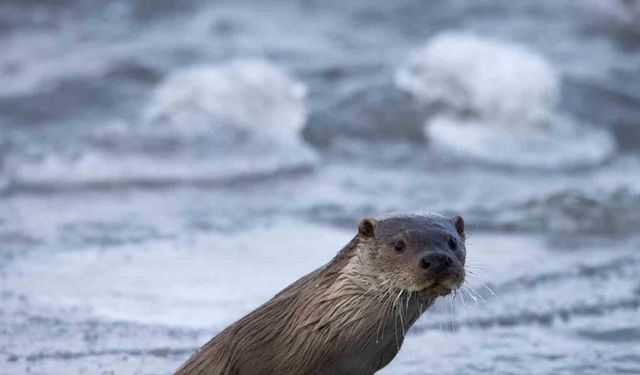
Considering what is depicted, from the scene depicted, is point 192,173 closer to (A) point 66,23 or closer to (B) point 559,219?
(B) point 559,219

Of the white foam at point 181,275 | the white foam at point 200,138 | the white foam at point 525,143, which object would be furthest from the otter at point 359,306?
the white foam at point 525,143

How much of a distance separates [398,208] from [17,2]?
807 cm

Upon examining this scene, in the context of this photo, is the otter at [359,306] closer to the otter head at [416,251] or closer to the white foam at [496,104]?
the otter head at [416,251]

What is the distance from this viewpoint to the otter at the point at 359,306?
4.92m

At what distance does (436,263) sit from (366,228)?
1.19ft

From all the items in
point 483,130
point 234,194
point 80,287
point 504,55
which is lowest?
point 80,287

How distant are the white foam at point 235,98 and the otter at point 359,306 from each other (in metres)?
7.32

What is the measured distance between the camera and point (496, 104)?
13.9 metres

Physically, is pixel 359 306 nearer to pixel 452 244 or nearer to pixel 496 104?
pixel 452 244

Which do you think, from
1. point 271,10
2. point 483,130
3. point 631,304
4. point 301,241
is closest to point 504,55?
point 483,130

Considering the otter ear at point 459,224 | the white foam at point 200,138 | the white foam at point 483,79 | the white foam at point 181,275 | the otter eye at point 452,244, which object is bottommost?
the otter eye at point 452,244

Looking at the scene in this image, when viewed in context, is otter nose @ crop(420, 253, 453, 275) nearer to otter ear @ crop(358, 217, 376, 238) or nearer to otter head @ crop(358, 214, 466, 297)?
otter head @ crop(358, 214, 466, 297)

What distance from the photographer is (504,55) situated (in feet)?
48.7

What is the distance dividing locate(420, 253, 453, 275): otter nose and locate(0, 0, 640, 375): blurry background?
329 millimetres
